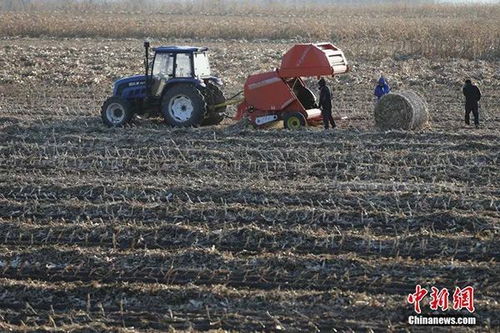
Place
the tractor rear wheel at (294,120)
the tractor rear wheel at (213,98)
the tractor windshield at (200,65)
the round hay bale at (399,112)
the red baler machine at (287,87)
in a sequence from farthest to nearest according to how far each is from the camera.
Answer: the tractor rear wheel at (213,98) → the tractor windshield at (200,65) → the tractor rear wheel at (294,120) → the red baler machine at (287,87) → the round hay bale at (399,112)

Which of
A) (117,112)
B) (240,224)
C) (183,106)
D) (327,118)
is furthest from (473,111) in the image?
(240,224)

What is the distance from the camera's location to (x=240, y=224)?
11.3 metres

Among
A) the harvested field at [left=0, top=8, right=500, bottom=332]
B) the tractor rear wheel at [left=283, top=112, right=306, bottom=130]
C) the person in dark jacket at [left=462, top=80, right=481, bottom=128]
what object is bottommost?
the harvested field at [left=0, top=8, right=500, bottom=332]

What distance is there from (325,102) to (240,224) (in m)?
6.79

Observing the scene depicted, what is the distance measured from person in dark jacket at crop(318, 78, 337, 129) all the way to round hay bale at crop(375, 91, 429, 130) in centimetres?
93

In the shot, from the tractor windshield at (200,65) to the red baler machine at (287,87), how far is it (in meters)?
1.04

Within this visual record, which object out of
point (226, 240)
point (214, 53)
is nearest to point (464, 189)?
point (226, 240)

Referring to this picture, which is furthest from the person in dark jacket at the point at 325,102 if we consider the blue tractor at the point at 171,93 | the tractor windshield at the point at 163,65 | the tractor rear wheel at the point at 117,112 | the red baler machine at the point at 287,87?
the tractor rear wheel at the point at 117,112

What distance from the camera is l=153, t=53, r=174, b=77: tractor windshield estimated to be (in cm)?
1780

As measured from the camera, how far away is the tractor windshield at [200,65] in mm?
17938

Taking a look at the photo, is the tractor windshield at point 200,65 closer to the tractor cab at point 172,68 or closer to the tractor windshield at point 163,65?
the tractor cab at point 172,68

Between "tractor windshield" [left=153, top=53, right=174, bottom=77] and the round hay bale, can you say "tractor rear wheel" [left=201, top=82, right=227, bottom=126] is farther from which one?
the round hay bale

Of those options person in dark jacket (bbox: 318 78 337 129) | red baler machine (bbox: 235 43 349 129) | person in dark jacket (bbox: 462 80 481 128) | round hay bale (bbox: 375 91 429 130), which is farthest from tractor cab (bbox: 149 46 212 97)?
person in dark jacket (bbox: 462 80 481 128)

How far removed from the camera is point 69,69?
28453 millimetres
